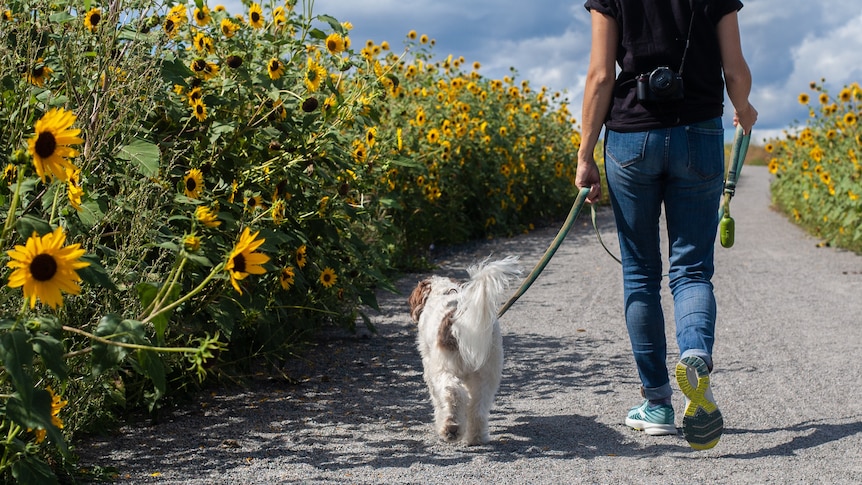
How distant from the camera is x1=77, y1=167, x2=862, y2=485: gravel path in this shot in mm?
3500

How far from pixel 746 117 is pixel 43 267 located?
293 centimetres

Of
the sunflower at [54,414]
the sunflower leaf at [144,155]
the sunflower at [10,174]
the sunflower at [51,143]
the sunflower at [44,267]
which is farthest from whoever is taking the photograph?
the sunflower leaf at [144,155]

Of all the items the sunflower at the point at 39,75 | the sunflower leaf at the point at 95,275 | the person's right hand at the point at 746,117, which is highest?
the sunflower at the point at 39,75

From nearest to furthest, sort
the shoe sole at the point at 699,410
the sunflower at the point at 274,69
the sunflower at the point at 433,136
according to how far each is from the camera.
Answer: the shoe sole at the point at 699,410, the sunflower at the point at 274,69, the sunflower at the point at 433,136

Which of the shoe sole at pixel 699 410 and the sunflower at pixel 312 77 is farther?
the sunflower at pixel 312 77

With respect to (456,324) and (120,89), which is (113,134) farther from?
(456,324)

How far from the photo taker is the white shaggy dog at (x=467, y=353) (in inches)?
141

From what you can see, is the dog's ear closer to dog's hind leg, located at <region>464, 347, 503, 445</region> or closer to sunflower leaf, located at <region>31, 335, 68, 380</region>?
dog's hind leg, located at <region>464, 347, 503, 445</region>

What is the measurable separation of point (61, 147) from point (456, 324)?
1.86m


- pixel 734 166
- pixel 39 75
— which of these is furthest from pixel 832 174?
pixel 39 75

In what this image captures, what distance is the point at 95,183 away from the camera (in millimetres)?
3400

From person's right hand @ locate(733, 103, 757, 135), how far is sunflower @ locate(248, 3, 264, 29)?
7.98 feet

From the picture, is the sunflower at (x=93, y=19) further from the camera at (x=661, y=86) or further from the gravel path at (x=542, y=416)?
the camera at (x=661, y=86)

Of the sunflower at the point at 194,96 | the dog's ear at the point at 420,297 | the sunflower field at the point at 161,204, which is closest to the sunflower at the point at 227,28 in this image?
the sunflower field at the point at 161,204
